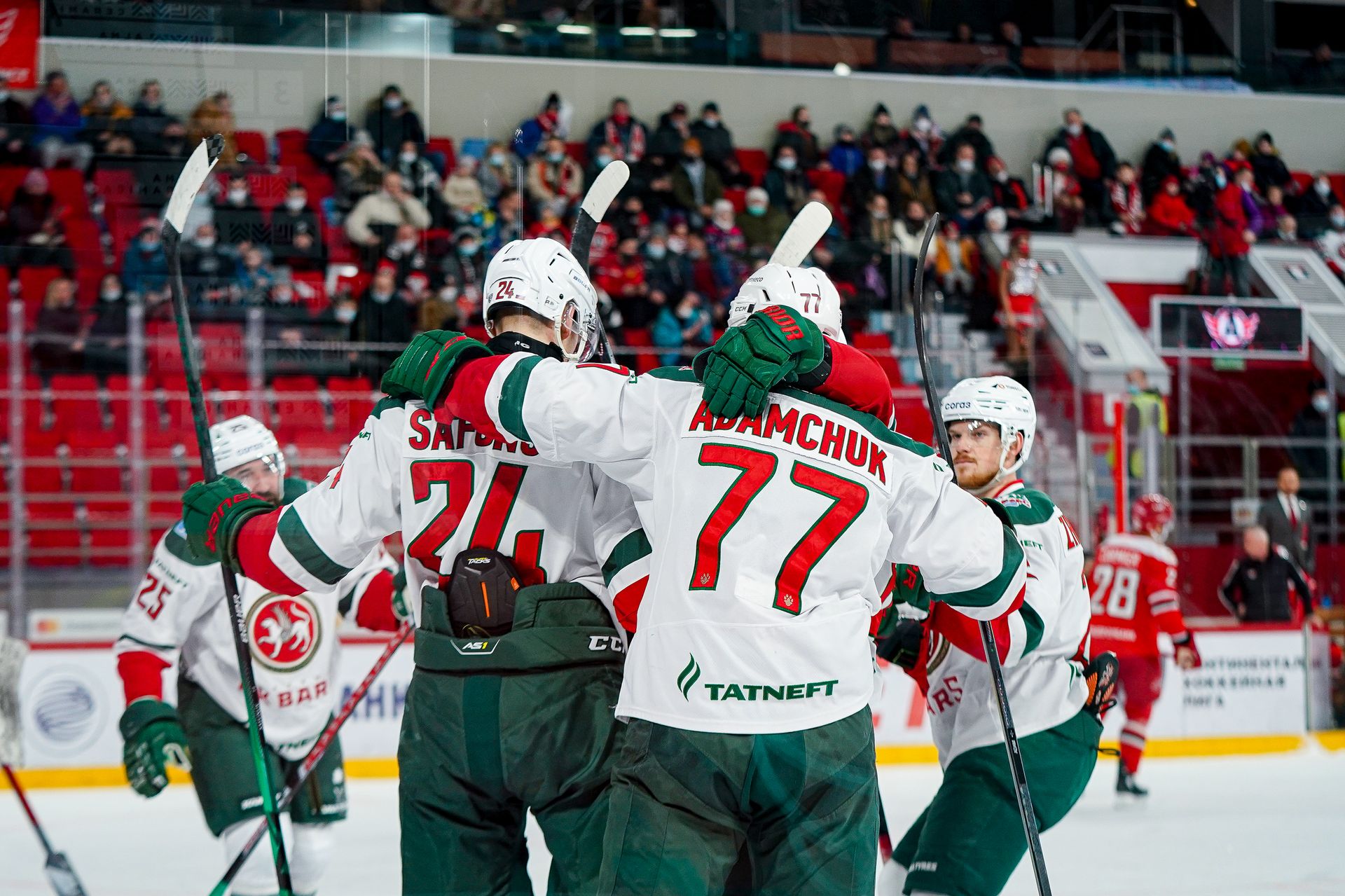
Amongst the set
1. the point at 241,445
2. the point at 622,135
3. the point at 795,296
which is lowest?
the point at 241,445

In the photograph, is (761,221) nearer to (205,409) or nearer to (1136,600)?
(1136,600)

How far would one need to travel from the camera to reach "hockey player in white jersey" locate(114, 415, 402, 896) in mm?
3131

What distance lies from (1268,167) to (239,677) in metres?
7.52

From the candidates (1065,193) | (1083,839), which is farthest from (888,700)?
(1065,193)

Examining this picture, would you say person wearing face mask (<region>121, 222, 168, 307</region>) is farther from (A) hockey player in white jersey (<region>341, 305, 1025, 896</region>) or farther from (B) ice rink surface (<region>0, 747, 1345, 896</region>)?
(A) hockey player in white jersey (<region>341, 305, 1025, 896</region>)

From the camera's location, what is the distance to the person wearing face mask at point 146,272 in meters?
6.15

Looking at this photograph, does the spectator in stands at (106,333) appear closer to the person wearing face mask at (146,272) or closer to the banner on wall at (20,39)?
the person wearing face mask at (146,272)

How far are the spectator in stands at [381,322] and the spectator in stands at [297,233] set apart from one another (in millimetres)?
237

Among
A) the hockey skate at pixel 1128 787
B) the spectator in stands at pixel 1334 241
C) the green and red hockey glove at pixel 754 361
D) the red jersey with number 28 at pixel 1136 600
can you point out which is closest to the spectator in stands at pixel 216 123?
the green and red hockey glove at pixel 754 361

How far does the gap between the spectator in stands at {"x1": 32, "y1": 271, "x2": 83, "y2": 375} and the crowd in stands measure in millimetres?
12

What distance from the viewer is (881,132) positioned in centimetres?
863

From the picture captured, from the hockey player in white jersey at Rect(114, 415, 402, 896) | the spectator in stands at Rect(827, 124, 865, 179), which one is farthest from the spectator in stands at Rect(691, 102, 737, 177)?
the hockey player in white jersey at Rect(114, 415, 402, 896)

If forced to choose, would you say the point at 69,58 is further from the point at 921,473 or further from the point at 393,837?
the point at 921,473

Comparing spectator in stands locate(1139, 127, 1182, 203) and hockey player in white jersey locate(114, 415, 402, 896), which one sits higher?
spectator in stands locate(1139, 127, 1182, 203)
